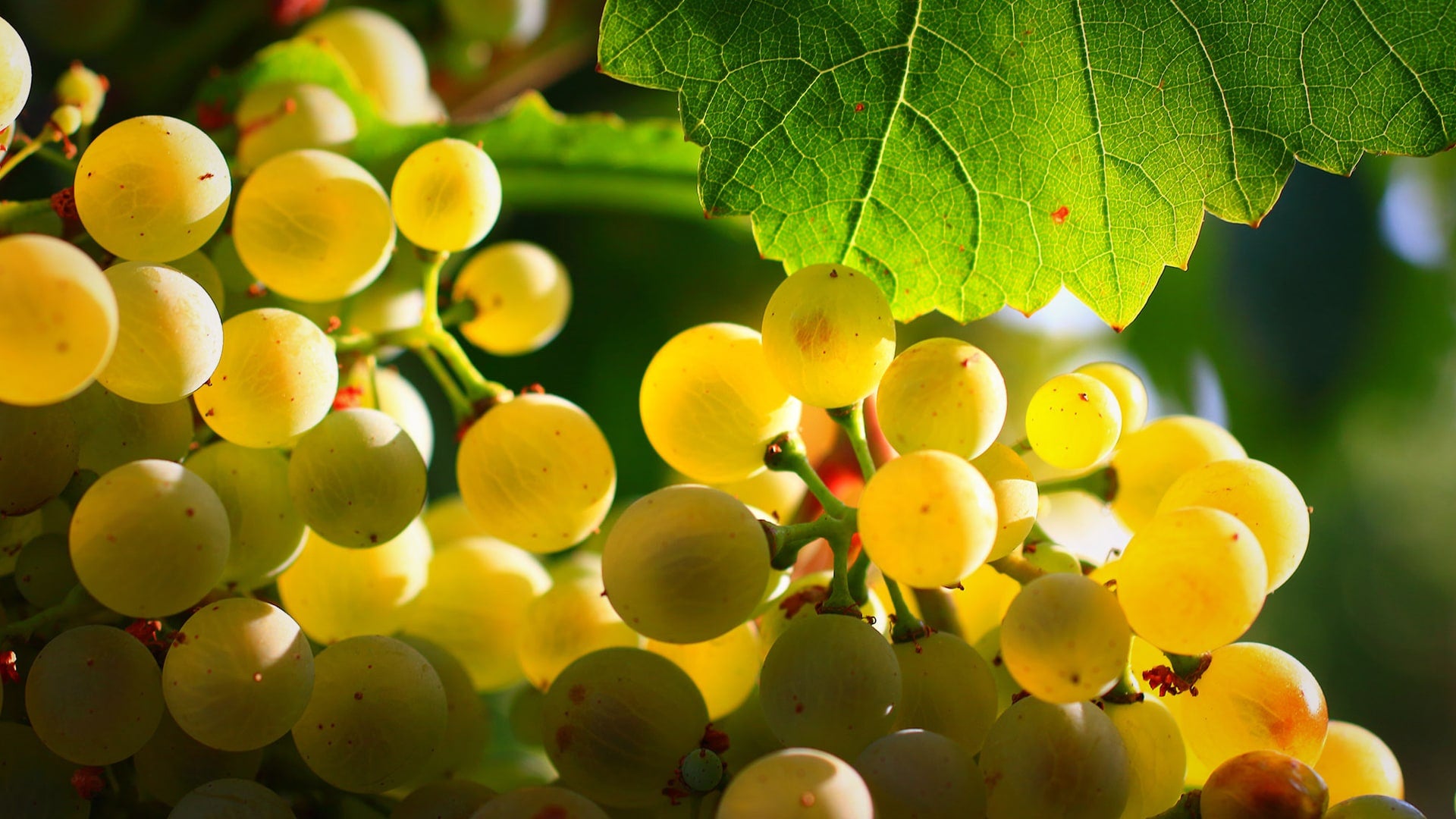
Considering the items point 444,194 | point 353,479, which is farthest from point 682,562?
point 444,194

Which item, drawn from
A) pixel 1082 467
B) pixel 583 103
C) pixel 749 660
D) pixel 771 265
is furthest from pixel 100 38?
pixel 1082 467

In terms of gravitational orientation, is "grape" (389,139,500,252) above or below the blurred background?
above

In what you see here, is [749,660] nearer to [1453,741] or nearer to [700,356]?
[700,356]

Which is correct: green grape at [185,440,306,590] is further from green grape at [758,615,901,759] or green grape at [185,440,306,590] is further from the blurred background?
the blurred background

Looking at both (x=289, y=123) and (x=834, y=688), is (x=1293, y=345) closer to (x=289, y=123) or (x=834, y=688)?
(x=834, y=688)

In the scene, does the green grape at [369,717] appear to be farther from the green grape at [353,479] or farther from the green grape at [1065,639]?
the green grape at [1065,639]

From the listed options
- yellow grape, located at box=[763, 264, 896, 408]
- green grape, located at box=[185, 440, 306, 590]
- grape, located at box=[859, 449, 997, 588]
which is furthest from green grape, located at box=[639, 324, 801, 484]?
green grape, located at box=[185, 440, 306, 590]
